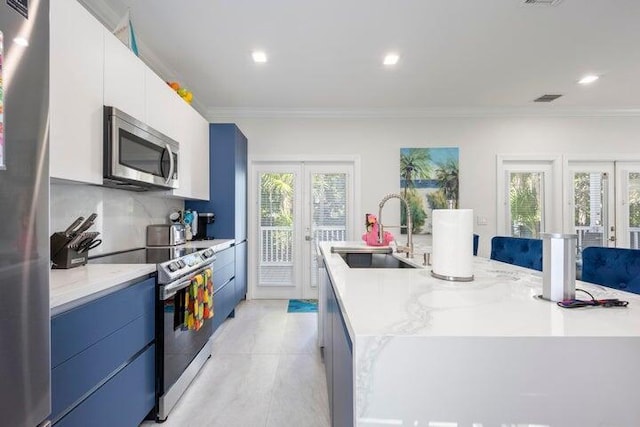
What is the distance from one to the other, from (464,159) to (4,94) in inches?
179

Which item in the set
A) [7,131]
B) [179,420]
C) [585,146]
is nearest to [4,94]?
[7,131]

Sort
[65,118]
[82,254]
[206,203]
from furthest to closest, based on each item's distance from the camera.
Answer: [206,203]
[82,254]
[65,118]

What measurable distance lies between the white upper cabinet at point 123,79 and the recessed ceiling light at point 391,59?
2.01 m

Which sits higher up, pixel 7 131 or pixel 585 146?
pixel 585 146

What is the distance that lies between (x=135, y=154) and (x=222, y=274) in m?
1.43

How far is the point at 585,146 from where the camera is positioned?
4.30 m

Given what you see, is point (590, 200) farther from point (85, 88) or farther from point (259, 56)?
point (85, 88)

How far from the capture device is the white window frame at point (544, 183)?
4.30 metres

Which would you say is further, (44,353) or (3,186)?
(44,353)

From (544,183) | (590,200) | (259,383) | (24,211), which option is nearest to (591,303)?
(24,211)

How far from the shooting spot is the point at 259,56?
112 inches

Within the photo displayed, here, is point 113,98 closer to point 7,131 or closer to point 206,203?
point 7,131

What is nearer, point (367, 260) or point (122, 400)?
point (122, 400)

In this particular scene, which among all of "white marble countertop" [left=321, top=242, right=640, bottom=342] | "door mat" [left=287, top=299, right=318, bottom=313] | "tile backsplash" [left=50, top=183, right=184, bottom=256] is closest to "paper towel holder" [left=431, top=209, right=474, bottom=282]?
"white marble countertop" [left=321, top=242, right=640, bottom=342]
